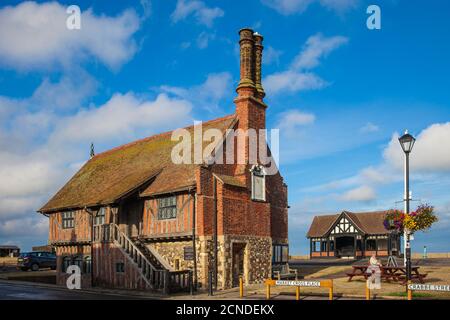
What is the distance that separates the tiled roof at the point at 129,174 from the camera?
2536 centimetres

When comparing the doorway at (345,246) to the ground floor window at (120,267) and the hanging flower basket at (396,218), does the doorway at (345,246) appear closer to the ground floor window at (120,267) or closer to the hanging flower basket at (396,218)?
the hanging flower basket at (396,218)

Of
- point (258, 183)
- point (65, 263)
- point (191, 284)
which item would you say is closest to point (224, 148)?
point (258, 183)

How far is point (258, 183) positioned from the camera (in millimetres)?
26828

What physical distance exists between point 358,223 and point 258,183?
3535cm

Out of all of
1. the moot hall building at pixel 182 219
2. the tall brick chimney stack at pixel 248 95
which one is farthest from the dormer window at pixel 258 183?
the tall brick chimney stack at pixel 248 95

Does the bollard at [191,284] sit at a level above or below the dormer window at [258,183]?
below

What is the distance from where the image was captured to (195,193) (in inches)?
926

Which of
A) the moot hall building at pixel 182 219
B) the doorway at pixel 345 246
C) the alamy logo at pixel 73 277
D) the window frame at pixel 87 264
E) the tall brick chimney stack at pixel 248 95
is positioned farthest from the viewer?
the doorway at pixel 345 246

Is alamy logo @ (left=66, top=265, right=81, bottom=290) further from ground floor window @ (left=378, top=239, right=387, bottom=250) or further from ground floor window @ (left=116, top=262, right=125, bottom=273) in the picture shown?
ground floor window @ (left=378, top=239, right=387, bottom=250)

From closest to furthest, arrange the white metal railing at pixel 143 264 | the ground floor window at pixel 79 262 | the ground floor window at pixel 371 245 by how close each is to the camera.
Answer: the white metal railing at pixel 143 264 → the ground floor window at pixel 79 262 → the ground floor window at pixel 371 245

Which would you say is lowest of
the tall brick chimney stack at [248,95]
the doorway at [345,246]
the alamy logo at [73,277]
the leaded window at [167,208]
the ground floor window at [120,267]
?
the doorway at [345,246]

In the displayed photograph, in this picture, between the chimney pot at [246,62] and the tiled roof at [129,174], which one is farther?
the chimney pot at [246,62]
